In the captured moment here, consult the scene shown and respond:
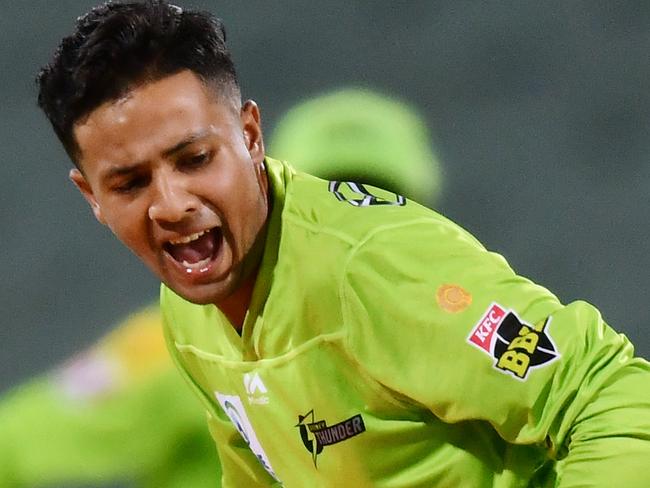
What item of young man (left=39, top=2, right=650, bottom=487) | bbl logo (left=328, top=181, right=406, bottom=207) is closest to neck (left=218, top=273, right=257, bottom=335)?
young man (left=39, top=2, right=650, bottom=487)

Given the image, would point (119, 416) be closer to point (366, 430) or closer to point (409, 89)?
Result: point (366, 430)

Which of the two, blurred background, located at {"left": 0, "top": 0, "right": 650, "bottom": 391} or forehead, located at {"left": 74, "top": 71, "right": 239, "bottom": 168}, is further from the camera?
blurred background, located at {"left": 0, "top": 0, "right": 650, "bottom": 391}

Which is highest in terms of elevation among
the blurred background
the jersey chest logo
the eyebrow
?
the eyebrow

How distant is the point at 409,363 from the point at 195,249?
0.70 feet

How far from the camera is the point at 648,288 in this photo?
3006 mm

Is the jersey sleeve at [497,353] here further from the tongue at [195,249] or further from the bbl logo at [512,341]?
the tongue at [195,249]

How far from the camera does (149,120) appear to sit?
1263 millimetres

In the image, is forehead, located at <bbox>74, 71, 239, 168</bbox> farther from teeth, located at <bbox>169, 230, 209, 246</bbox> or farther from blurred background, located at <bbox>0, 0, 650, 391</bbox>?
blurred background, located at <bbox>0, 0, 650, 391</bbox>

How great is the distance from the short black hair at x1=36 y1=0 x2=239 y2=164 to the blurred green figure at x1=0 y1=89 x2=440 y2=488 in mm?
617

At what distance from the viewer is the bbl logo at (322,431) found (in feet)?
4.33

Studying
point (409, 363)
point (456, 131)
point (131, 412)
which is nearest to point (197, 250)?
point (409, 363)

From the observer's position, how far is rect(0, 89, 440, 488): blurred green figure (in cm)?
187

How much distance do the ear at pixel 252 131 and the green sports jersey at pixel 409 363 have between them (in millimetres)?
29

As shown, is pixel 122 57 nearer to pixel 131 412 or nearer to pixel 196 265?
pixel 196 265
